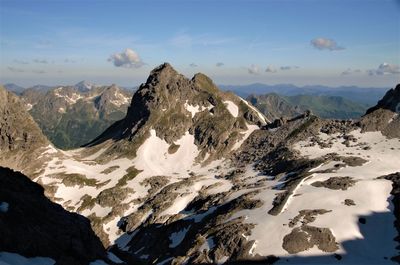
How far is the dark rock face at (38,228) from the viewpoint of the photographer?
48.7 metres

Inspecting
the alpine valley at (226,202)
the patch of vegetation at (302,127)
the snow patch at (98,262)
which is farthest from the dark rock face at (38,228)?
the patch of vegetation at (302,127)

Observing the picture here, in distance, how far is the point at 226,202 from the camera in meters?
121

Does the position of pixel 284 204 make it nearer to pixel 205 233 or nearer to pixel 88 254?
pixel 205 233

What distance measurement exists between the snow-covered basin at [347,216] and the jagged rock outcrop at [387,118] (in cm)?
4052

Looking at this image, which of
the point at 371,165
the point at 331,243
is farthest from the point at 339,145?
the point at 331,243

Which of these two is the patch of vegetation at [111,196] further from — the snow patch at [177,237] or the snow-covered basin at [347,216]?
the snow-covered basin at [347,216]

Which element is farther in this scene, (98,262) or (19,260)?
(98,262)

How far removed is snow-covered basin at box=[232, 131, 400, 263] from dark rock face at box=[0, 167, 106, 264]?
37.3m

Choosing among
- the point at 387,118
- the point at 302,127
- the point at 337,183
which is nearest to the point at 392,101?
the point at 387,118

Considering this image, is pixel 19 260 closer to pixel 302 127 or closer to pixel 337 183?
pixel 337 183

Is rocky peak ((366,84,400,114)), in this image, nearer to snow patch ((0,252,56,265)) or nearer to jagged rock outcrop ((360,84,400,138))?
jagged rock outcrop ((360,84,400,138))

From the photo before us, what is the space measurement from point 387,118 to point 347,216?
94.9 m

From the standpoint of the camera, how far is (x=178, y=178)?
176 meters

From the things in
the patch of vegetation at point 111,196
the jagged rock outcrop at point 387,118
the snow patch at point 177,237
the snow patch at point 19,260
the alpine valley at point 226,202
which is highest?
the jagged rock outcrop at point 387,118
